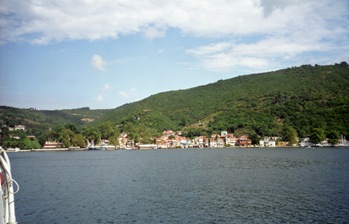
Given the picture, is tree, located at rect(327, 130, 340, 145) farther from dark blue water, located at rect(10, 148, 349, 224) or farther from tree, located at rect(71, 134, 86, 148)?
tree, located at rect(71, 134, 86, 148)

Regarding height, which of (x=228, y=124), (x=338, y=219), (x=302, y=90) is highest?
(x=302, y=90)

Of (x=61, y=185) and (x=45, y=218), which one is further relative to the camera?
(x=61, y=185)

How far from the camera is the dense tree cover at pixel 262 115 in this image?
13662 centimetres

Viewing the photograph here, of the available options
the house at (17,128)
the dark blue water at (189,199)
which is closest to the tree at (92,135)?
the house at (17,128)

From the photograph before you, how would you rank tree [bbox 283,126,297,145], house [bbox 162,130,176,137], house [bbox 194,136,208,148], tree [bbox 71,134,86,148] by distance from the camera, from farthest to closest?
house [bbox 162,130,176,137] → house [bbox 194,136,208,148] → tree [bbox 71,134,86,148] → tree [bbox 283,126,297,145]

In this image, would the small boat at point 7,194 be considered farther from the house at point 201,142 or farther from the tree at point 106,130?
the tree at point 106,130

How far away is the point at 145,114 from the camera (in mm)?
197000

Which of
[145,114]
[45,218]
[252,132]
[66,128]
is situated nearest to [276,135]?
[252,132]

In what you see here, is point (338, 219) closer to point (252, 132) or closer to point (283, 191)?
point (283, 191)

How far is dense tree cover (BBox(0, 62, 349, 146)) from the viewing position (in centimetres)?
13662

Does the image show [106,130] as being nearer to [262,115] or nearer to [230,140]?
[230,140]

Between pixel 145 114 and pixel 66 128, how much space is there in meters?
49.8

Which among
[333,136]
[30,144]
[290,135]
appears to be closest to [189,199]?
[290,135]

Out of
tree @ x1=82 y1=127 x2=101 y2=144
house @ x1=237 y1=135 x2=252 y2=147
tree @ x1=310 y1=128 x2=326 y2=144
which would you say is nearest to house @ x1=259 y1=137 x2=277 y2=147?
house @ x1=237 y1=135 x2=252 y2=147
